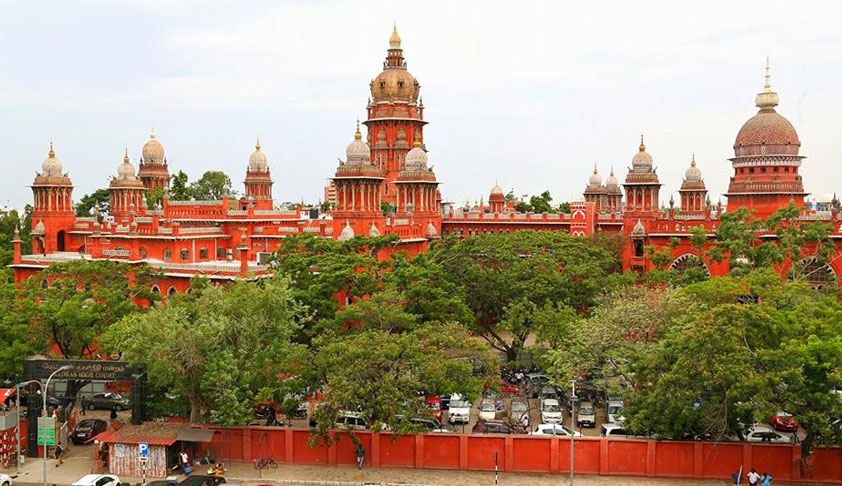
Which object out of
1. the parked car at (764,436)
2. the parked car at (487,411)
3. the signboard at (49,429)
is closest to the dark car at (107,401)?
the signboard at (49,429)

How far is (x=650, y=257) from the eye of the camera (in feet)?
193

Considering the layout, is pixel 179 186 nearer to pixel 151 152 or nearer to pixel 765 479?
pixel 151 152

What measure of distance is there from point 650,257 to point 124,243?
1460 inches

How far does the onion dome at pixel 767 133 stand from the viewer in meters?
64.4

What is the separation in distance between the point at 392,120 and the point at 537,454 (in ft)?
172

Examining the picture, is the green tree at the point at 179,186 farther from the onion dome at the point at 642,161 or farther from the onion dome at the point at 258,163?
the onion dome at the point at 642,161

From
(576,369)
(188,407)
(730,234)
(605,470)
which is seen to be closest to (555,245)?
(730,234)

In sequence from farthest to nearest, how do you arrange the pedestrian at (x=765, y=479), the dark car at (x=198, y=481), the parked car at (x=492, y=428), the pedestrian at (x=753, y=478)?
the parked car at (x=492, y=428) → the pedestrian at (x=753, y=478) → the dark car at (x=198, y=481) → the pedestrian at (x=765, y=479)

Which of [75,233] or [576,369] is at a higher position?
[75,233]

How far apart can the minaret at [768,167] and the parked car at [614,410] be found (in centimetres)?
2912

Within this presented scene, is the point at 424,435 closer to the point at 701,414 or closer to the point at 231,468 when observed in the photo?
the point at 231,468

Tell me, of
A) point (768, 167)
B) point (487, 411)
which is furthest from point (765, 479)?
point (768, 167)

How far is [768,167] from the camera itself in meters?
64.6

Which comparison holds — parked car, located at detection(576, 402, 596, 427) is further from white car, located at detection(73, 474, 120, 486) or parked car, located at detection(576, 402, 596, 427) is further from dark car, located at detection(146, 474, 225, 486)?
white car, located at detection(73, 474, 120, 486)
